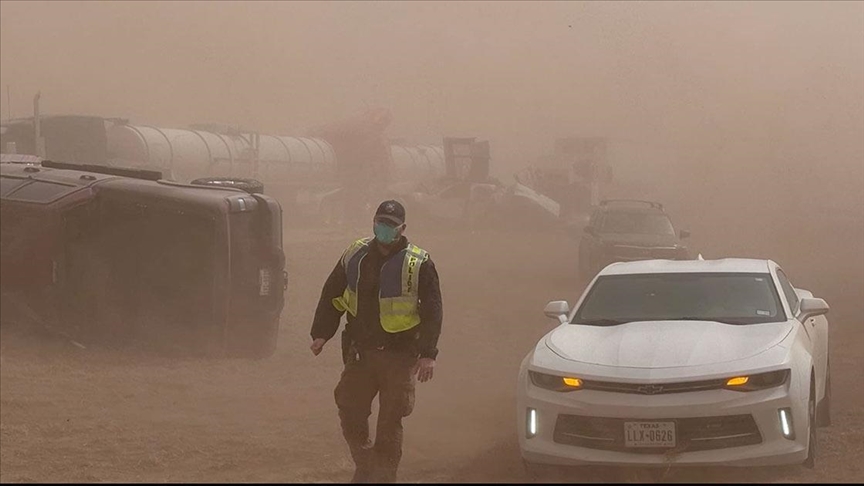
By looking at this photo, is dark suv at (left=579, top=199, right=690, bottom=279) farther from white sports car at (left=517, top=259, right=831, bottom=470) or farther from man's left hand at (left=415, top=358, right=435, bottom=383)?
man's left hand at (left=415, top=358, right=435, bottom=383)

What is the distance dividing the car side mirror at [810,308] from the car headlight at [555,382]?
2.00 metres

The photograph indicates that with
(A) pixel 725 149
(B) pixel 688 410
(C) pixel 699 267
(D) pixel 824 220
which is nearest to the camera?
(B) pixel 688 410

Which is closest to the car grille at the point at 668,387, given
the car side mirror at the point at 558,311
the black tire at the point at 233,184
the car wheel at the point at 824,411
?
the car side mirror at the point at 558,311

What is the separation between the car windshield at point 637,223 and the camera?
2208 centimetres

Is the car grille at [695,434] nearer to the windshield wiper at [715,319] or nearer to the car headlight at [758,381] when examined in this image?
the car headlight at [758,381]

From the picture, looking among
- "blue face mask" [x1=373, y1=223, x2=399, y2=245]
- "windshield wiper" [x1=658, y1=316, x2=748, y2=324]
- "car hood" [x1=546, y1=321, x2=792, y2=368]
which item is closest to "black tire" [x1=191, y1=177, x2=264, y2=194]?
"car hood" [x1=546, y1=321, x2=792, y2=368]

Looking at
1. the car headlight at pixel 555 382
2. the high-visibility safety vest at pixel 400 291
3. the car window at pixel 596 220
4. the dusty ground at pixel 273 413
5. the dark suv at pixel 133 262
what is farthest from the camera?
the car window at pixel 596 220

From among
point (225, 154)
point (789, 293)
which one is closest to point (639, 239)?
point (789, 293)

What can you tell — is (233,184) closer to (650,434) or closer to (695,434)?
(650,434)

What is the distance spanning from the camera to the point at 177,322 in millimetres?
13086

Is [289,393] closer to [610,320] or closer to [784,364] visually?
[610,320]

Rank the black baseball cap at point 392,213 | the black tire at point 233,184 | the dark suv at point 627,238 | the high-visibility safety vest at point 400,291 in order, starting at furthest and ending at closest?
the dark suv at point 627,238, the black tire at point 233,184, the high-visibility safety vest at point 400,291, the black baseball cap at point 392,213

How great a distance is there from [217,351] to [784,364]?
730 centimetres

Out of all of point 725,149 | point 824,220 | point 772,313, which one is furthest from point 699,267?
point 725,149
